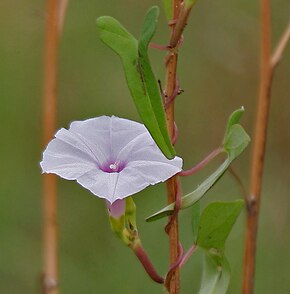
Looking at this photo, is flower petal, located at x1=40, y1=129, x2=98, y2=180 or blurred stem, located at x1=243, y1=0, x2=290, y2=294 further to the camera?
blurred stem, located at x1=243, y1=0, x2=290, y2=294

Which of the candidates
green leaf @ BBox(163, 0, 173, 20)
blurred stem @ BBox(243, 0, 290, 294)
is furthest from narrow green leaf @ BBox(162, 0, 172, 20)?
blurred stem @ BBox(243, 0, 290, 294)

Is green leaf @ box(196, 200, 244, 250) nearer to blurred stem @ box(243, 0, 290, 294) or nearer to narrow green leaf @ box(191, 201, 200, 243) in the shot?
narrow green leaf @ box(191, 201, 200, 243)

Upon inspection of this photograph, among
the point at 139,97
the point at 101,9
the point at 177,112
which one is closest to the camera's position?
the point at 139,97

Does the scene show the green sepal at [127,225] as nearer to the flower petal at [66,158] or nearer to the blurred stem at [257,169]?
the flower petal at [66,158]

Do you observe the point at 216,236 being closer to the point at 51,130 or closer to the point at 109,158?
the point at 109,158

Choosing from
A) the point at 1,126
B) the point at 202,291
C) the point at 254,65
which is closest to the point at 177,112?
the point at 254,65

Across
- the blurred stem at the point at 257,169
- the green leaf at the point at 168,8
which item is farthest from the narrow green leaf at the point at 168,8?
the blurred stem at the point at 257,169

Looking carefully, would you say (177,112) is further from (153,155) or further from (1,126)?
(153,155)
